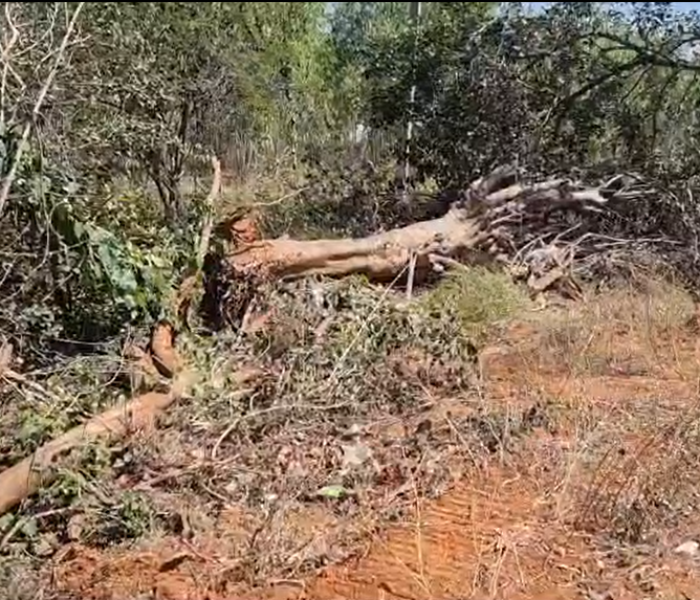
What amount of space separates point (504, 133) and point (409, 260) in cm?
185

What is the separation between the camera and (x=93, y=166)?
5434 mm

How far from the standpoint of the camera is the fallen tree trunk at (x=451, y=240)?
5.17 metres

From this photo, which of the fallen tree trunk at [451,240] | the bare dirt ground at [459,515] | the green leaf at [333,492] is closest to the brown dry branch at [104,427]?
the bare dirt ground at [459,515]

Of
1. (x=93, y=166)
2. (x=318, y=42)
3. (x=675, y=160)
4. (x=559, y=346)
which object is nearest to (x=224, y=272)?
(x=93, y=166)

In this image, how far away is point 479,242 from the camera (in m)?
6.44

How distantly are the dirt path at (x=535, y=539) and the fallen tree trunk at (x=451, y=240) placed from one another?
5.40 ft

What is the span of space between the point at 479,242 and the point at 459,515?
3496mm

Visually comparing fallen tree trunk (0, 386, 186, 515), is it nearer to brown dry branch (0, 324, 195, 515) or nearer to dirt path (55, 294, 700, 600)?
brown dry branch (0, 324, 195, 515)

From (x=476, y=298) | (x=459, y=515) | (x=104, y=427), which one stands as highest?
(x=476, y=298)

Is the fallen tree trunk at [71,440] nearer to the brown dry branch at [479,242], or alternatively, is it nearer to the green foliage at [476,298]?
the brown dry branch at [479,242]

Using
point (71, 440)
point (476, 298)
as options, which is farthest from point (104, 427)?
point (476, 298)

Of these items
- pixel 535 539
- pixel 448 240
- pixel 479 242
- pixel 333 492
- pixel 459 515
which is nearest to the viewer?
pixel 535 539

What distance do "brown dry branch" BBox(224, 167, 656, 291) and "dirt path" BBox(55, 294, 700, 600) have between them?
1701 millimetres

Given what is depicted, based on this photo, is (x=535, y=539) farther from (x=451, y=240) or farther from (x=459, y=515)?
(x=451, y=240)
